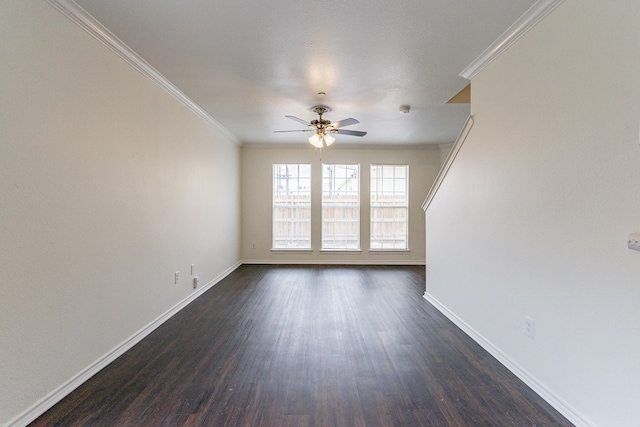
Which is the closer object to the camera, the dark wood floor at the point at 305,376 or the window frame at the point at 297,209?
the dark wood floor at the point at 305,376

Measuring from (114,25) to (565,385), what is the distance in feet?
12.6

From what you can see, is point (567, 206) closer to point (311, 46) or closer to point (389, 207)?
point (311, 46)

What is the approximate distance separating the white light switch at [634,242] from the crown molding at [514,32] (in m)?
1.45

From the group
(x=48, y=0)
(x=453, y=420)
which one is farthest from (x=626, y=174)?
(x=48, y=0)

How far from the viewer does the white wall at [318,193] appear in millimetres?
6289

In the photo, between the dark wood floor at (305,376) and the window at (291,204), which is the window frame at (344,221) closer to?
the window at (291,204)

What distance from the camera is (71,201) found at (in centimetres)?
194

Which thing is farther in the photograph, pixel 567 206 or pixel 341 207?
pixel 341 207

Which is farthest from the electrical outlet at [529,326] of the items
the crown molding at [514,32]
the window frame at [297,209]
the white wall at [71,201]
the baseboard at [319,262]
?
the window frame at [297,209]

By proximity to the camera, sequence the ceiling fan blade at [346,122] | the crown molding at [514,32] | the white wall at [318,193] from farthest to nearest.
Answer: the white wall at [318,193] < the ceiling fan blade at [346,122] < the crown molding at [514,32]

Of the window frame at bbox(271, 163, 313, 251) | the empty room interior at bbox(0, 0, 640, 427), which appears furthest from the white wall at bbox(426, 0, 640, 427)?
the window frame at bbox(271, 163, 313, 251)

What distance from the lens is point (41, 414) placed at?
66.8 inches

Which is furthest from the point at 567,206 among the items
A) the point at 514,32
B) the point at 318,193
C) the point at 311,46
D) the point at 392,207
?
the point at 318,193

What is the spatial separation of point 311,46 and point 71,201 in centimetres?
211
